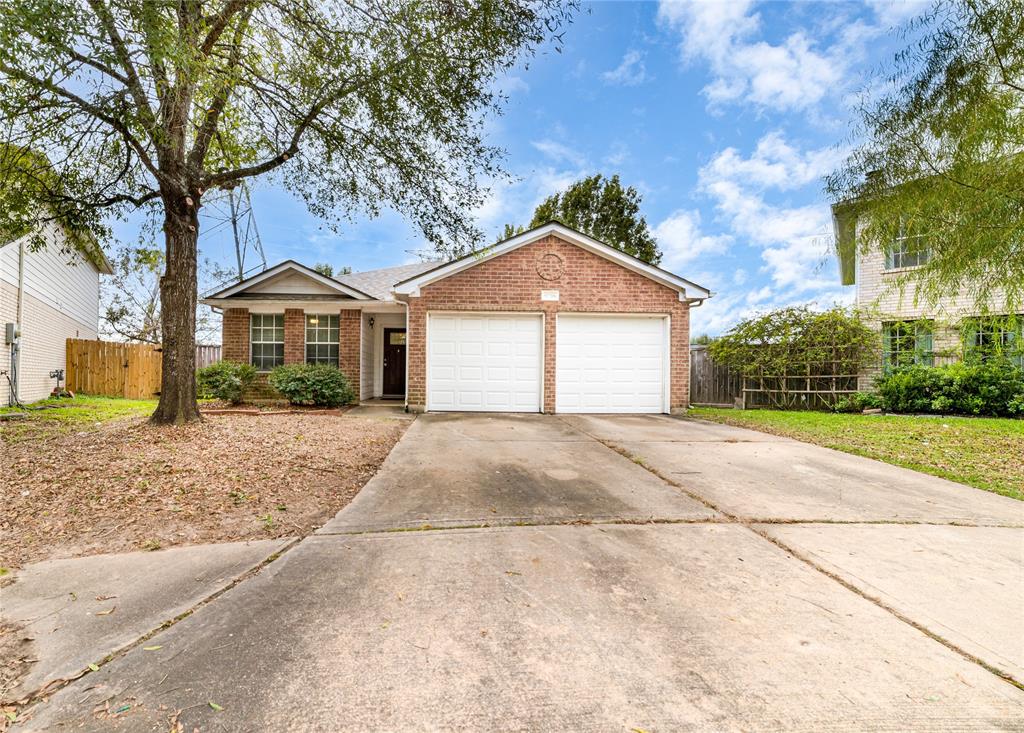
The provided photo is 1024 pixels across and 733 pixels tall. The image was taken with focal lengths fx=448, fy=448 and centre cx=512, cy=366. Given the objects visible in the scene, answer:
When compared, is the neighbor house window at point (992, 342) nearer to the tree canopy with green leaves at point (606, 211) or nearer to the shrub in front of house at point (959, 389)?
the shrub in front of house at point (959, 389)

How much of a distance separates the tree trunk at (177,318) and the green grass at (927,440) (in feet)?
30.8

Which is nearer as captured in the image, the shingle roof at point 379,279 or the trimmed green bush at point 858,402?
the trimmed green bush at point 858,402

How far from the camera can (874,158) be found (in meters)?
5.61

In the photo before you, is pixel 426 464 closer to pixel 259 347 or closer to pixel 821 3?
pixel 259 347

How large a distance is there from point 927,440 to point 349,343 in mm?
11859

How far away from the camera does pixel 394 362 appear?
1405cm

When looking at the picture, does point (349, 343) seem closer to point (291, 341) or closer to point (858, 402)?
point (291, 341)

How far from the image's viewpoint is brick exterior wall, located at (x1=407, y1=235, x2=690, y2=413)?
32.2 feet

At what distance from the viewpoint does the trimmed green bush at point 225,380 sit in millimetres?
10203

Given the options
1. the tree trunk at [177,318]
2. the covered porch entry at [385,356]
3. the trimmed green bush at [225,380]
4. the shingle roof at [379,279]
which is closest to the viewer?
the tree trunk at [177,318]

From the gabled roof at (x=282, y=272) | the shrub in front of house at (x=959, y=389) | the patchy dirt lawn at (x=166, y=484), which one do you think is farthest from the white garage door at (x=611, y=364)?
the shrub in front of house at (x=959, y=389)

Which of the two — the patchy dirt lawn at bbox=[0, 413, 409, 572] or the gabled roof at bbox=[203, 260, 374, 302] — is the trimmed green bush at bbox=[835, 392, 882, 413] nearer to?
the patchy dirt lawn at bbox=[0, 413, 409, 572]

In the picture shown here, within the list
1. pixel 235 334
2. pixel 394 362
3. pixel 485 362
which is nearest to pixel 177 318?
pixel 235 334

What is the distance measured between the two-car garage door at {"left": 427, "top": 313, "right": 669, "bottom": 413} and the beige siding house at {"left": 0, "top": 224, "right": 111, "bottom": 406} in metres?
6.90
